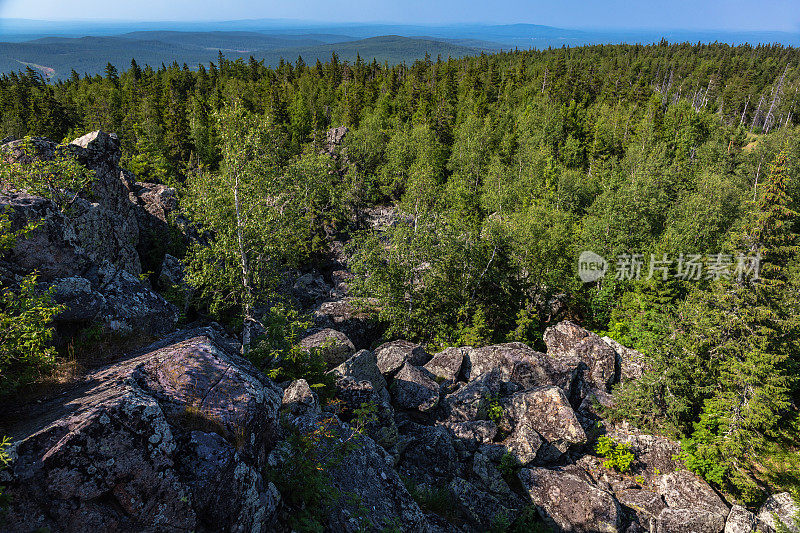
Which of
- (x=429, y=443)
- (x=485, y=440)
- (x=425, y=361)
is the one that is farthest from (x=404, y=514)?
(x=425, y=361)

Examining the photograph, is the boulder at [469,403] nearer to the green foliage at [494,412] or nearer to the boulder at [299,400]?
the green foliage at [494,412]

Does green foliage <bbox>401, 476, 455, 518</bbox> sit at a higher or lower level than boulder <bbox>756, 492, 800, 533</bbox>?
higher

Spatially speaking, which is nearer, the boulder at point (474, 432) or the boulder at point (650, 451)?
the boulder at point (474, 432)

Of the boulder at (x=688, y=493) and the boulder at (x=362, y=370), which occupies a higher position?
the boulder at (x=362, y=370)

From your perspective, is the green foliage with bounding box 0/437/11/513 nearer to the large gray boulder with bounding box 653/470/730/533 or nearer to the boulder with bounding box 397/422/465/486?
the boulder with bounding box 397/422/465/486

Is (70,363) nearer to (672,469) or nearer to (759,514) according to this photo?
(672,469)

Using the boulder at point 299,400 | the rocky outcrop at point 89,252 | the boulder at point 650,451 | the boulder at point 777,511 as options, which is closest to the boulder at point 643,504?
the boulder at point 650,451

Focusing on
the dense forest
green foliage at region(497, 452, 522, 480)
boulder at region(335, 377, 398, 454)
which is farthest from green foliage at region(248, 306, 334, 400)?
green foliage at region(497, 452, 522, 480)
